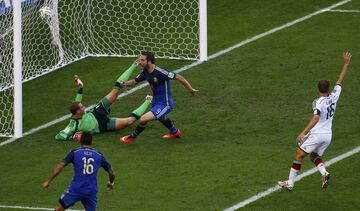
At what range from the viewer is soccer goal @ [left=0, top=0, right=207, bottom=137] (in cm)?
2636

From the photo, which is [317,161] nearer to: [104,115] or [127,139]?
[127,139]

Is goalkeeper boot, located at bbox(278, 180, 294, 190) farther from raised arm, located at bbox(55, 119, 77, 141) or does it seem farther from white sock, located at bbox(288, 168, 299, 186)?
raised arm, located at bbox(55, 119, 77, 141)

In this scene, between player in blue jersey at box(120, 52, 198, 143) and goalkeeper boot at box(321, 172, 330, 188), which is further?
player in blue jersey at box(120, 52, 198, 143)

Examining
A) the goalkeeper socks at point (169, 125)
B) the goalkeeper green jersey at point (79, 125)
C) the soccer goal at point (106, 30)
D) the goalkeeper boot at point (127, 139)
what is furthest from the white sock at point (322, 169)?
the soccer goal at point (106, 30)

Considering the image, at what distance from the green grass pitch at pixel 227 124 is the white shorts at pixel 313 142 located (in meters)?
0.73

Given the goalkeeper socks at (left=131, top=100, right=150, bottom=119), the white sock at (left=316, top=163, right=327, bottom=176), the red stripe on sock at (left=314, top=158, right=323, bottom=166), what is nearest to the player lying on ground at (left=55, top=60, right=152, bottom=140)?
the goalkeeper socks at (left=131, top=100, right=150, bottom=119)

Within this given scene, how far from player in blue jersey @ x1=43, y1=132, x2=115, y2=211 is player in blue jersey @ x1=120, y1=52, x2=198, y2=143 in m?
4.72

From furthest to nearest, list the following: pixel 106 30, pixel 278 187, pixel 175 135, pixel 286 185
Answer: pixel 106 30, pixel 175 135, pixel 278 187, pixel 286 185

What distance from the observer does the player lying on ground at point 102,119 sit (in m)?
22.3

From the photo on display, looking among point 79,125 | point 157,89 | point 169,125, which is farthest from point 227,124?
point 79,125

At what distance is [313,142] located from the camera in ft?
62.6

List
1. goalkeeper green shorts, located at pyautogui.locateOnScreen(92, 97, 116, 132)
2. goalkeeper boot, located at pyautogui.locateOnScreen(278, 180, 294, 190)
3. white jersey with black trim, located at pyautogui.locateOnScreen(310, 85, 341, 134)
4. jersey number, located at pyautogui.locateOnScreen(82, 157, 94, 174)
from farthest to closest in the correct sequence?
goalkeeper green shorts, located at pyautogui.locateOnScreen(92, 97, 116, 132) < goalkeeper boot, located at pyautogui.locateOnScreen(278, 180, 294, 190) < white jersey with black trim, located at pyautogui.locateOnScreen(310, 85, 341, 134) < jersey number, located at pyautogui.locateOnScreen(82, 157, 94, 174)

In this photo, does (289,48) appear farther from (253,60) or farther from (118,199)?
(118,199)

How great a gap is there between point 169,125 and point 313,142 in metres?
3.86
